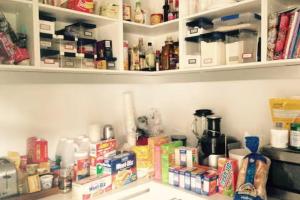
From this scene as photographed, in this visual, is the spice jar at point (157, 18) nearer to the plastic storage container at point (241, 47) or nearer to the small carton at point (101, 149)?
the plastic storage container at point (241, 47)

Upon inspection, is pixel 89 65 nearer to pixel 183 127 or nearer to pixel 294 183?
pixel 183 127

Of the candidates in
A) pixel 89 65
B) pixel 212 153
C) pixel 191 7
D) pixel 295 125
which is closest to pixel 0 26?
pixel 89 65

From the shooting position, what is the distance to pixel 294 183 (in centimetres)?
120

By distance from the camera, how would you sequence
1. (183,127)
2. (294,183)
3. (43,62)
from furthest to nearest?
(183,127) < (43,62) < (294,183)

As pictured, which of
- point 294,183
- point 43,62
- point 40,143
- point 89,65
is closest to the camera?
point 294,183

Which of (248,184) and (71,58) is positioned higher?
(71,58)

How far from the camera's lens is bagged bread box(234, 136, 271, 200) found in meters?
1.19

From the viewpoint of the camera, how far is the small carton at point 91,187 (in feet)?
4.42

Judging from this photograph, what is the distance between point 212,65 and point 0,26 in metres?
1.11

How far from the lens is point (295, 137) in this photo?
1205mm

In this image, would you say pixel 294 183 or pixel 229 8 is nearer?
pixel 294 183

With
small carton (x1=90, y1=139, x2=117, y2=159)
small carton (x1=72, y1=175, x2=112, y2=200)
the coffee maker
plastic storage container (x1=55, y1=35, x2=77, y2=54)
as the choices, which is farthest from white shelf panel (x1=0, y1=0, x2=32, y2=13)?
the coffee maker

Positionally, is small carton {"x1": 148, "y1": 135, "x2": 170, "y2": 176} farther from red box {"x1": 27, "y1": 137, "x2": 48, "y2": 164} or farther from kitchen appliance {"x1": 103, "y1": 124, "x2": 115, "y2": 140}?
red box {"x1": 27, "y1": 137, "x2": 48, "y2": 164}

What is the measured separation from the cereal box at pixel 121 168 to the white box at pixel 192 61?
2.13ft
